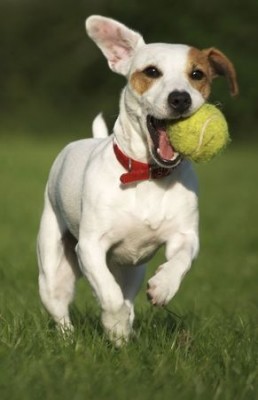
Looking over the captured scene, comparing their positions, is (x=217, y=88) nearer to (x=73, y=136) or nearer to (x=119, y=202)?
(x=73, y=136)

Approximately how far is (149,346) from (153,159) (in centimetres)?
110

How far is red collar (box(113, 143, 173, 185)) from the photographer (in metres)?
6.23

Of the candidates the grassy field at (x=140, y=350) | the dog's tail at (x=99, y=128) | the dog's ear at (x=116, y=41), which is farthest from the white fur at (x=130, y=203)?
the dog's tail at (x=99, y=128)

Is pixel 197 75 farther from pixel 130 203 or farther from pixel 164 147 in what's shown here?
pixel 130 203

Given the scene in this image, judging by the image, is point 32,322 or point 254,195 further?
point 254,195

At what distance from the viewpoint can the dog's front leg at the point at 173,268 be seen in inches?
226

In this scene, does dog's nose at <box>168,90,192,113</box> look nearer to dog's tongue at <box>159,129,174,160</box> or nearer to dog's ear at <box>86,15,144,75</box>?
dog's tongue at <box>159,129,174,160</box>

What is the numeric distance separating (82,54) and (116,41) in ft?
133

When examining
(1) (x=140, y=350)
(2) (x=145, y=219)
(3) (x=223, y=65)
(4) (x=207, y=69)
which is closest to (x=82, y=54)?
(3) (x=223, y=65)

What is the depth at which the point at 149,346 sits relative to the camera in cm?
586

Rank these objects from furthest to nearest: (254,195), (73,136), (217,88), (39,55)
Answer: (39,55) < (73,136) < (217,88) < (254,195)

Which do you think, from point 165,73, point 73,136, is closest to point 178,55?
point 165,73

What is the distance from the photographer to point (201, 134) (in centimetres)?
595

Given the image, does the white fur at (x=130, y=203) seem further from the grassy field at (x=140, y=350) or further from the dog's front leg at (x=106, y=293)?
the grassy field at (x=140, y=350)
